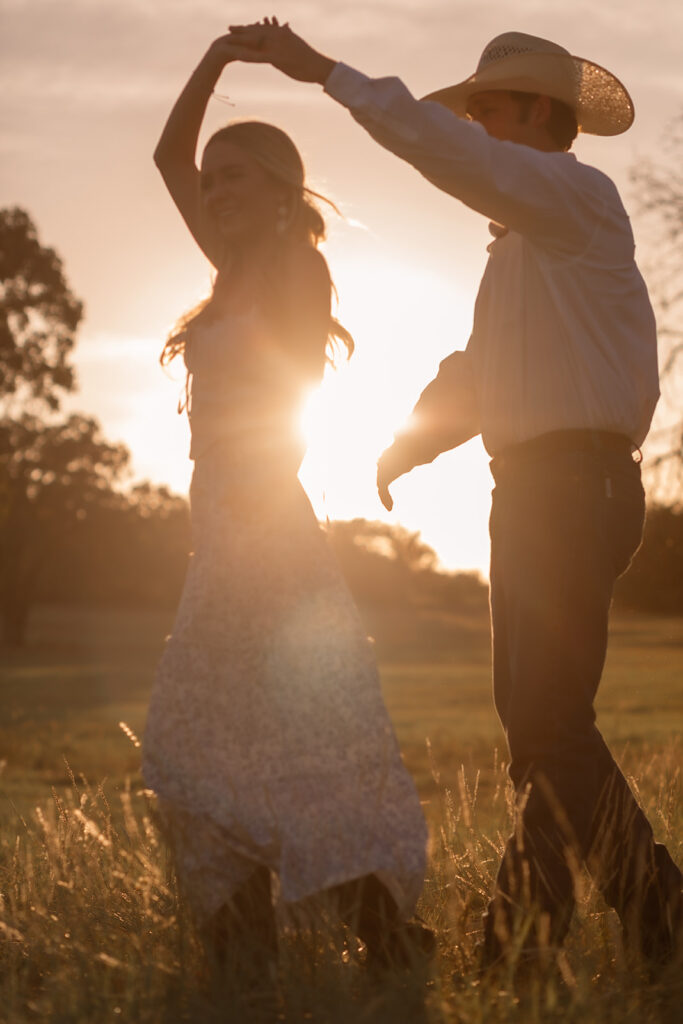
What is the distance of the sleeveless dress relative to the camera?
125 inches

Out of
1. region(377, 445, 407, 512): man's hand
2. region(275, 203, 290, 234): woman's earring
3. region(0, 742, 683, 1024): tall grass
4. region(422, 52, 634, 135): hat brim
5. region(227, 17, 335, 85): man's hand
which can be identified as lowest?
region(0, 742, 683, 1024): tall grass

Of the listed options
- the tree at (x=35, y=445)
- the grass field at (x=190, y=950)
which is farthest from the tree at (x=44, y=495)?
the grass field at (x=190, y=950)

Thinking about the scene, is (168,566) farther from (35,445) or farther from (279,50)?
(279,50)

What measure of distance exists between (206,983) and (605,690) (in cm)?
2584

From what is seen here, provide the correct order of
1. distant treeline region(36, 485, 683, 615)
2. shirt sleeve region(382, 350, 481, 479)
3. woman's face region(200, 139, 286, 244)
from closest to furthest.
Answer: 1. woman's face region(200, 139, 286, 244)
2. shirt sleeve region(382, 350, 481, 479)
3. distant treeline region(36, 485, 683, 615)

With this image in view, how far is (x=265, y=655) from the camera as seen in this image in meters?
3.29

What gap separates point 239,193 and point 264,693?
1.39 meters

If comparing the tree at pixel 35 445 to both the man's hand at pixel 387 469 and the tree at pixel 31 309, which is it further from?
the man's hand at pixel 387 469

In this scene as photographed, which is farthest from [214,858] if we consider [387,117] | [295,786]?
[387,117]

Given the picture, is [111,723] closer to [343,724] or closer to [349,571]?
[343,724]

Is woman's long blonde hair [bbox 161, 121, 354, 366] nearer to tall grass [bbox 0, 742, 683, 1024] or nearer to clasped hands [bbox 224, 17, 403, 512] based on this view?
clasped hands [bbox 224, 17, 403, 512]

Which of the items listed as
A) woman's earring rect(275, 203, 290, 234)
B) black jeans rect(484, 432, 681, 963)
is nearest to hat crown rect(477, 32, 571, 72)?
woman's earring rect(275, 203, 290, 234)

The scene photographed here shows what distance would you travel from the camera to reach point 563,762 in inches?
137

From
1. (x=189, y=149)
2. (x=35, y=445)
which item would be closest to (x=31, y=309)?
(x=35, y=445)
